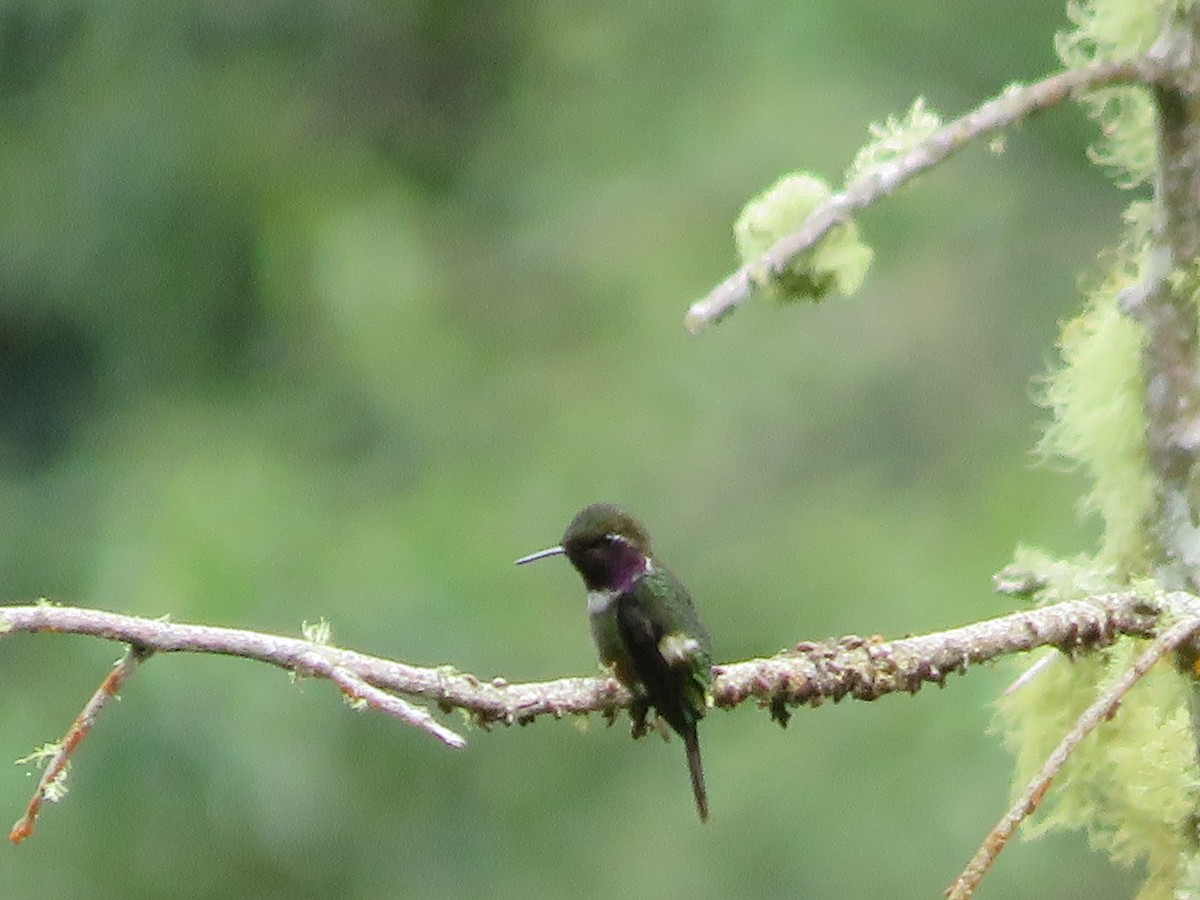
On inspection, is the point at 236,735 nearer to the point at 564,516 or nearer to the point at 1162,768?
the point at 564,516

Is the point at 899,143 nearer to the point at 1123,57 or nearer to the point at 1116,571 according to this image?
the point at 1123,57

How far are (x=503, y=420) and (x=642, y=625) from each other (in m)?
3.97

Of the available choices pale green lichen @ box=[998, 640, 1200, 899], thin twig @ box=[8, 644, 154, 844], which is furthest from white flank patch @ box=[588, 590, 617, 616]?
thin twig @ box=[8, 644, 154, 844]

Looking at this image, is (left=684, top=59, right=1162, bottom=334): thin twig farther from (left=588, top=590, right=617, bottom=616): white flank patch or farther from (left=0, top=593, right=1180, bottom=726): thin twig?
(left=588, top=590, right=617, bottom=616): white flank patch

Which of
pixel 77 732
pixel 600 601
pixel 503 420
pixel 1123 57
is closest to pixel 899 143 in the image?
pixel 1123 57

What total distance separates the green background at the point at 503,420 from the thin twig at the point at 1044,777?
Result: 159 inches

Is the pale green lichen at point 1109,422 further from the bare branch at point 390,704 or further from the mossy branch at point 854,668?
the bare branch at point 390,704

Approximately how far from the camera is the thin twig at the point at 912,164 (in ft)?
4.03

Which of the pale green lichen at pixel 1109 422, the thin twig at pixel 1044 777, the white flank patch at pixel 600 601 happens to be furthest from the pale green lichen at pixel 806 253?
the white flank patch at pixel 600 601

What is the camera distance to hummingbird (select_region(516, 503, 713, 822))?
1.94 metres

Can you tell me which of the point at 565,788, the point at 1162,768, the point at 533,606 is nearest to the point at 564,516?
the point at 533,606

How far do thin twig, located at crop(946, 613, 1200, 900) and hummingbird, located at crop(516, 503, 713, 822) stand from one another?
45 centimetres

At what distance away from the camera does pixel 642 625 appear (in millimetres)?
2193

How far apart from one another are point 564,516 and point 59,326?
1.81 metres
